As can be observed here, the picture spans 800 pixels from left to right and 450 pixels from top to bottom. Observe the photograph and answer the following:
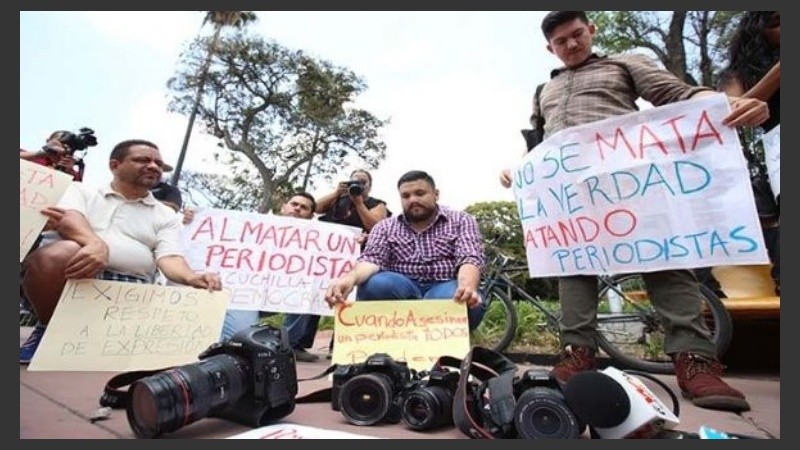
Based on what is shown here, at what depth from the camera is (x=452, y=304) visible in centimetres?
209

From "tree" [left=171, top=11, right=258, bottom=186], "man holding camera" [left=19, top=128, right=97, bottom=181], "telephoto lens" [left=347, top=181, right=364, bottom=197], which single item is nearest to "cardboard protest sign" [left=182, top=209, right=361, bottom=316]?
"telephoto lens" [left=347, top=181, right=364, bottom=197]

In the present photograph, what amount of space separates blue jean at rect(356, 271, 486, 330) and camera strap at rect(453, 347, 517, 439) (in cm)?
94

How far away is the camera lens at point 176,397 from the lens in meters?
1.08

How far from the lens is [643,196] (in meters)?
1.95

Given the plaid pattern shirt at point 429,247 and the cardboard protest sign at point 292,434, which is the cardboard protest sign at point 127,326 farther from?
the cardboard protest sign at point 292,434

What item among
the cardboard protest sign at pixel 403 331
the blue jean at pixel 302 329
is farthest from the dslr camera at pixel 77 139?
the cardboard protest sign at pixel 403 331

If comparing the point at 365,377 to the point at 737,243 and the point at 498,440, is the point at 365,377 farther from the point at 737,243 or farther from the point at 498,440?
the point at 737,243

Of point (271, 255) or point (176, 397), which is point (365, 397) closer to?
point (176, 397)

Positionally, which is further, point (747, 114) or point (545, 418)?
point (747, 114)

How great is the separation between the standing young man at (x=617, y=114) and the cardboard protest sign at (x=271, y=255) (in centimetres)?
161

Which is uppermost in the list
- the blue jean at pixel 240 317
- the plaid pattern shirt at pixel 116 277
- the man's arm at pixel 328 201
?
the man's arm at pixel 328 201

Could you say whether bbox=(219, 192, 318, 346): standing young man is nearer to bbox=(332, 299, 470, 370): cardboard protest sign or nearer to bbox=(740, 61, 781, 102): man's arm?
bbox=(332, 299, 470, 370): cardboard protest sign

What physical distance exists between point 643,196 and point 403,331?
43.1 inches

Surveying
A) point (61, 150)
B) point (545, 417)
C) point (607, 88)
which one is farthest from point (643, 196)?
point (61, 150)
